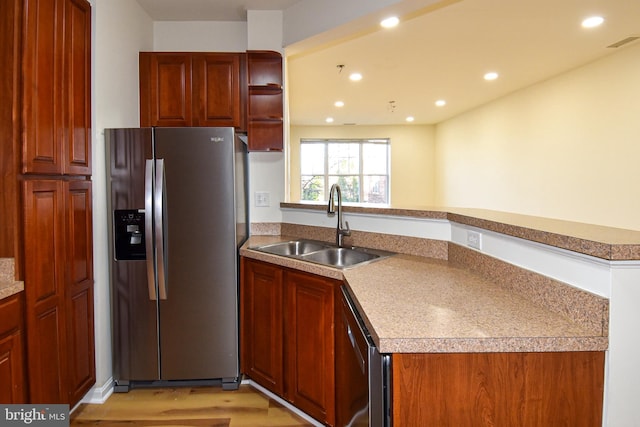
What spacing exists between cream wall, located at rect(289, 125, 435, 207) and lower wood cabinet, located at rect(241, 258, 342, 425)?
659 centimetres

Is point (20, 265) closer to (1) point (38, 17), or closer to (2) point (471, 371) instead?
(1) point (38, 17)

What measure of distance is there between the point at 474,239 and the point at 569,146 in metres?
3.95

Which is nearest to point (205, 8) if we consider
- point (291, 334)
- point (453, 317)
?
point (291, 334)

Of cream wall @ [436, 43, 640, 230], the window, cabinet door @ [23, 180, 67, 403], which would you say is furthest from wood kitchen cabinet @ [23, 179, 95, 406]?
the window

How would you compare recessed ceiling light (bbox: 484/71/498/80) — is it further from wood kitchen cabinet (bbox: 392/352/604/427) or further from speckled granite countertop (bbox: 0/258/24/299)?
speckled granite countertop (bbox: 0/258/24/299)

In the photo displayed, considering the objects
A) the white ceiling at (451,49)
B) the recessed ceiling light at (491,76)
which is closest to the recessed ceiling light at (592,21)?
the white ceiling at (451,49)

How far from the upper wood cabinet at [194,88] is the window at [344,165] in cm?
623

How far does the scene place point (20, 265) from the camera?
5.57ft

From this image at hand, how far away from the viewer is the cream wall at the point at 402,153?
9008 mm

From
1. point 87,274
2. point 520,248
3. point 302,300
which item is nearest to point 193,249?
point 87,274

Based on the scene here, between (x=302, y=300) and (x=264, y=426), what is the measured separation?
731 millimetres

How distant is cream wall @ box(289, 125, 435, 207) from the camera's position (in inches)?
355

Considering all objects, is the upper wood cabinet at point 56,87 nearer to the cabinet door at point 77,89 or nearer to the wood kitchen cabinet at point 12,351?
the cabinet door at point 77,89

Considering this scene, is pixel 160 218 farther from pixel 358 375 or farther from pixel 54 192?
pixel 358 375
